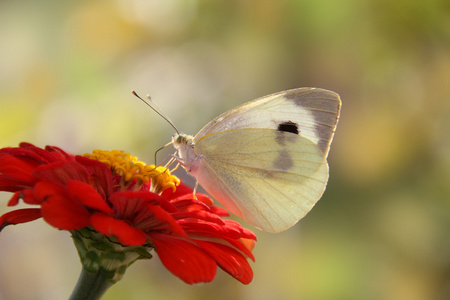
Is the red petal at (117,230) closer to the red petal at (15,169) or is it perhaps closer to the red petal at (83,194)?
the red petal at (83,194)

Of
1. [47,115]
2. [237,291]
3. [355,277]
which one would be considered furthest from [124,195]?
[47,115]

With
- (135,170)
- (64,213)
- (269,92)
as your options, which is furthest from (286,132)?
(269,92)

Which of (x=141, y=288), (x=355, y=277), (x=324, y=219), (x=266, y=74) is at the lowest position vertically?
(x=141, y=288)

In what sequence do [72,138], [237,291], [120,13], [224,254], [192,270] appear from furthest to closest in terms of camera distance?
1. [120,13]
2. [72,138]
3. [237,291]
4. [224,254]
5. [192,270]

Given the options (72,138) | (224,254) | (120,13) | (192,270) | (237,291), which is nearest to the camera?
(192,270)

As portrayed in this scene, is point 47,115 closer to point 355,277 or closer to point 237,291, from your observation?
point 237,291

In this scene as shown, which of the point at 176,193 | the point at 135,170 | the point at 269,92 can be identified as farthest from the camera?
the point at 269,92

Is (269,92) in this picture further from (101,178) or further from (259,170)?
(101,178)
